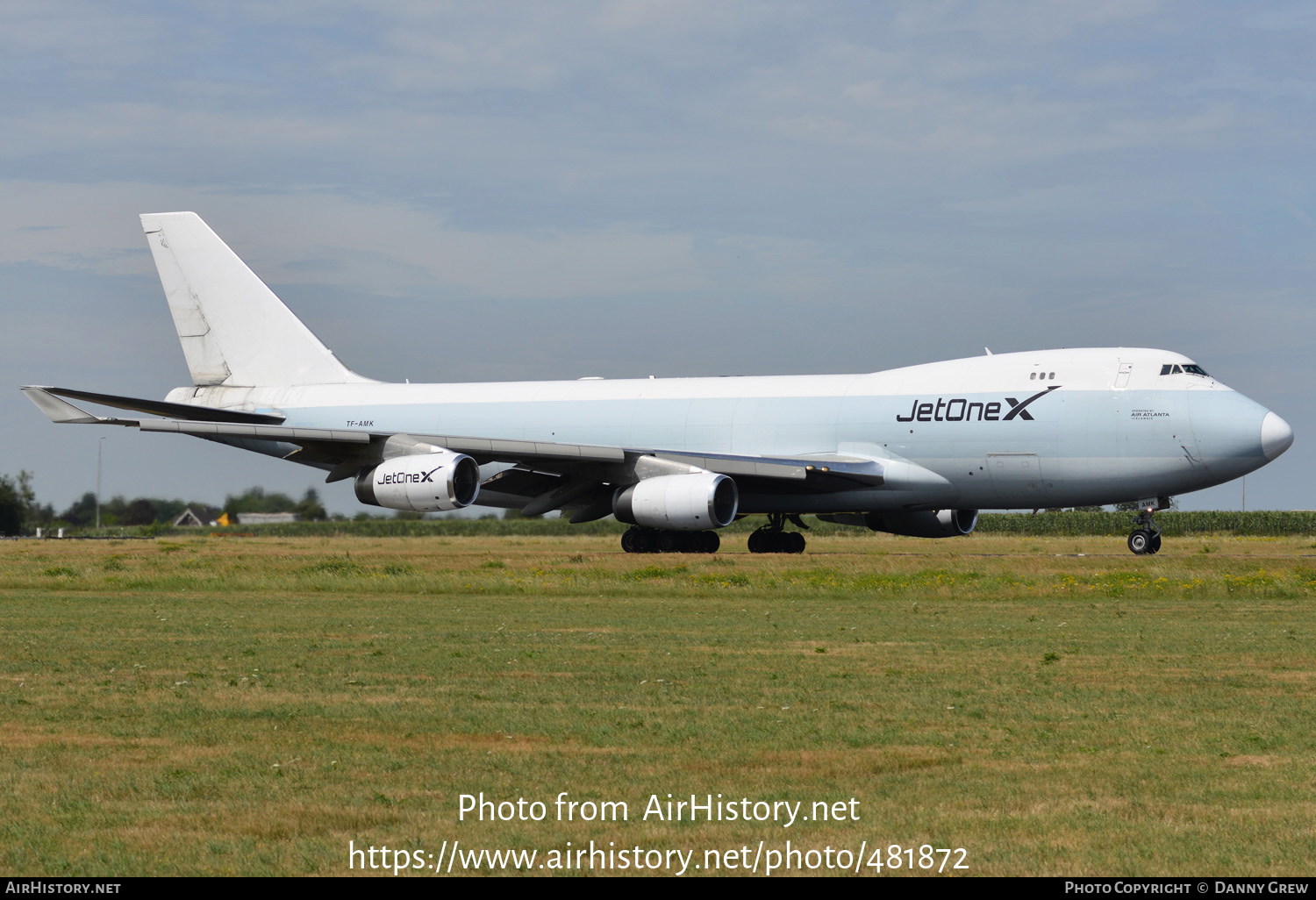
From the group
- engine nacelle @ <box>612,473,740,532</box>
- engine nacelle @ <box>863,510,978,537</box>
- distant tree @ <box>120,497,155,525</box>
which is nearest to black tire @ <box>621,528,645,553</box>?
engine nacelle @ <box>612,473,740,532</box>

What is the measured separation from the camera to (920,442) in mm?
31391

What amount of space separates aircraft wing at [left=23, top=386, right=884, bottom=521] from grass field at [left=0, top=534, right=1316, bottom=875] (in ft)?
35.0

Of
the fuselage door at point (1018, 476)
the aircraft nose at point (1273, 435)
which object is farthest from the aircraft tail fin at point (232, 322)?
the aircraft nose at point (1273, 435)

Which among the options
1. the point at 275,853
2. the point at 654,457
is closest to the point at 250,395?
the point at 654,457

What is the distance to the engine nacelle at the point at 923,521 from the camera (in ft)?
116

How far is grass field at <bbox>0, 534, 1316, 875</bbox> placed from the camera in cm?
662

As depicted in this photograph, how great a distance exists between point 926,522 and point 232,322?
21.5 m

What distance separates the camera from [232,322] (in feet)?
137

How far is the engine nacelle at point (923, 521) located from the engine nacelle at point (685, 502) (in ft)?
16.5

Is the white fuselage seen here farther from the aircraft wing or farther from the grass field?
the grass field

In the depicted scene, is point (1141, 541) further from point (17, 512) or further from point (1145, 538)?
point (17, 512)

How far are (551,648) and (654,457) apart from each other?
1799cm

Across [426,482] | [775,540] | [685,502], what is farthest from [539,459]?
[775,540]

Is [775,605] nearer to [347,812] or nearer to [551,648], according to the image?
[551,648]
